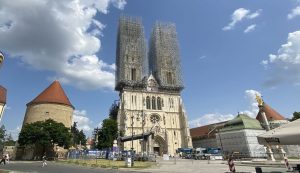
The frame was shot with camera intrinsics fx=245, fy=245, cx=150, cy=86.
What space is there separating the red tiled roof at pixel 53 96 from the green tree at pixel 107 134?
11.7 metres

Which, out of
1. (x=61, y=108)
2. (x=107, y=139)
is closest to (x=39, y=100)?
(x=61, y=108)

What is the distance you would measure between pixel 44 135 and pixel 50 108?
11188 mm

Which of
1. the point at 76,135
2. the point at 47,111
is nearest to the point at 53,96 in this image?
the point at 47,111

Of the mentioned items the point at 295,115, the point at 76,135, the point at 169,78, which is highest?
the point at 169,78

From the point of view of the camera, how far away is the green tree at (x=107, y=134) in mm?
54147

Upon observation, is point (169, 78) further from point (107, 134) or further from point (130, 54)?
point (107, 134)

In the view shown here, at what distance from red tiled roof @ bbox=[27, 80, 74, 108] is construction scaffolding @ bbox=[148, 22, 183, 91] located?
2578 cm

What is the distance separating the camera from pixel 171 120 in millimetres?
65812

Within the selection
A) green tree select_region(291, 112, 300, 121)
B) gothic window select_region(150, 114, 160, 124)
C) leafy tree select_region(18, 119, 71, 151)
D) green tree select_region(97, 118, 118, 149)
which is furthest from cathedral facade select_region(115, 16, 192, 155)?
green tree select_region(291, 112, 300, 121)

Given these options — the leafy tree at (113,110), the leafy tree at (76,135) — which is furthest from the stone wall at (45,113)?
the leafy tree at (113,110)

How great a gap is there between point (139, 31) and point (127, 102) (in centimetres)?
2312

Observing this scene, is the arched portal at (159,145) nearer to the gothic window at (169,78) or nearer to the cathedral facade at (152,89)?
the cathedral facade at (152,89)

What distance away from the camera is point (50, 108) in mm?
55844

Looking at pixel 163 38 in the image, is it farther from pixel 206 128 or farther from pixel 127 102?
pixel 206 128
